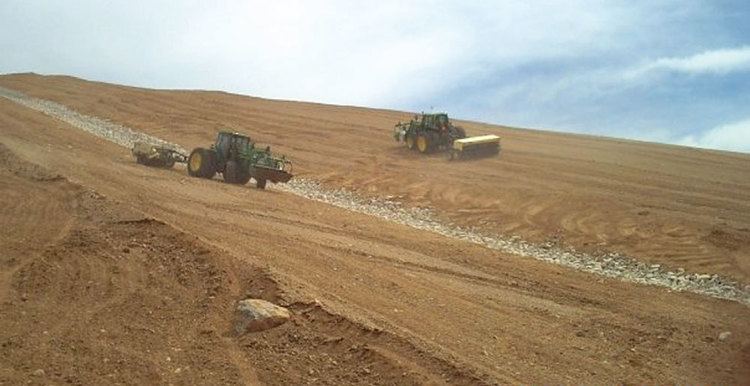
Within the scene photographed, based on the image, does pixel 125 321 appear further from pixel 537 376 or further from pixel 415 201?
pixel 415 201

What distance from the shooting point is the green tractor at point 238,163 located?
67.3 ft

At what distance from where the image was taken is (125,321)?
275 inches

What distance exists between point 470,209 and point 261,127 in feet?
70.5

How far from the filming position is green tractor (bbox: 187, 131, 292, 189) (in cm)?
2050

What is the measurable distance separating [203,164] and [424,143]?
13.5 m

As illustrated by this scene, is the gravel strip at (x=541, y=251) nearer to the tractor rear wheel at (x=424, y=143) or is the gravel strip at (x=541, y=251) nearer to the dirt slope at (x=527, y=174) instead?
the dirt slope at (x=527, y=174)

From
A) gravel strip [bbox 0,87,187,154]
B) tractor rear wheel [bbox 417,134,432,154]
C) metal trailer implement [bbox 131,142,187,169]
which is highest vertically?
tractor rear wheel [bbox 417,134,432,154]

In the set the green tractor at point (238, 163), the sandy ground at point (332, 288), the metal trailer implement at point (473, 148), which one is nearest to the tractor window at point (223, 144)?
the green tractor at point (238, 163)

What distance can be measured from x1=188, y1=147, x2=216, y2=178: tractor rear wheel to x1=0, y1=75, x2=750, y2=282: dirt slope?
526 centimetres

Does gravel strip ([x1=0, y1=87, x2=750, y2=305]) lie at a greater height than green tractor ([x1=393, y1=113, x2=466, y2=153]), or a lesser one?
lesser

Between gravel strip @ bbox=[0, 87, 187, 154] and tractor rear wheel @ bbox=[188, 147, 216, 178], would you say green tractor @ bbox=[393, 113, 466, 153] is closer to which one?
gravel strip @ bbox=[0, 87, 187, 154]

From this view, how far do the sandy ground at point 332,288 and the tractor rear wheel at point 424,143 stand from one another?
9.39 meters

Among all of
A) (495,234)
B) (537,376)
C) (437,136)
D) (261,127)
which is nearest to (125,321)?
(537,376)

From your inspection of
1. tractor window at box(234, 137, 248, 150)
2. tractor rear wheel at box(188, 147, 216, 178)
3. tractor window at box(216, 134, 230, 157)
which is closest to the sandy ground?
tractor rear wheel at box(188, 147, 216, 178)
